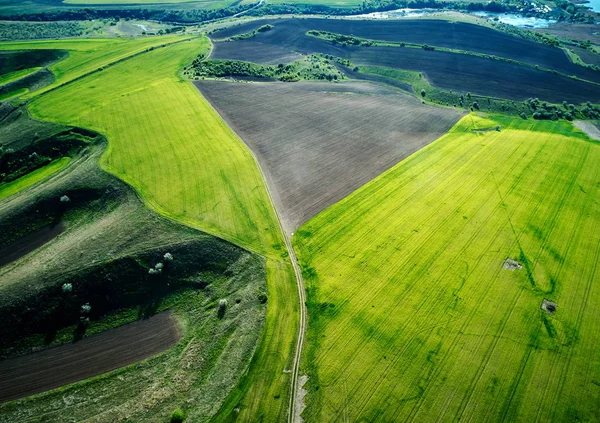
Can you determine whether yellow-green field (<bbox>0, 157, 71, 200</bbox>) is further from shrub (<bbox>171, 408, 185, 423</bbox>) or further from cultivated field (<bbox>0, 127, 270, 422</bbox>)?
shrub (<bbox>171, 408, 185, 423</bbox>)

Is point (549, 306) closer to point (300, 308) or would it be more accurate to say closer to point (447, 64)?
point (300, 308)

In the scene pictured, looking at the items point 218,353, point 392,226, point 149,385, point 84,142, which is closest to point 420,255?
point 392,226

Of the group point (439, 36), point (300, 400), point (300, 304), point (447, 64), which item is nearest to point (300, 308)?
point (300, 304)

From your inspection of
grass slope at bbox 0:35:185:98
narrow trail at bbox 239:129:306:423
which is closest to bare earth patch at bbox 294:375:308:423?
narrow trail at bbox 239:129:306:423

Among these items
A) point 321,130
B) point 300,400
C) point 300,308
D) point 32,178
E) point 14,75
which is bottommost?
point 300,400

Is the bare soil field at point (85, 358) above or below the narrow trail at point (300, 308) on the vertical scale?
below

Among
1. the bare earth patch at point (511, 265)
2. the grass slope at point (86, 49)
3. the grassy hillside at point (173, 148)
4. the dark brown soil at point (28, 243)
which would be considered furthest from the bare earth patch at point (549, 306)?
the grass slope at point (86, 49)

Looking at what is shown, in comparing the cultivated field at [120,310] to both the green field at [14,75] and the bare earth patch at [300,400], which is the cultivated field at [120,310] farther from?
the green field at [14,75]
